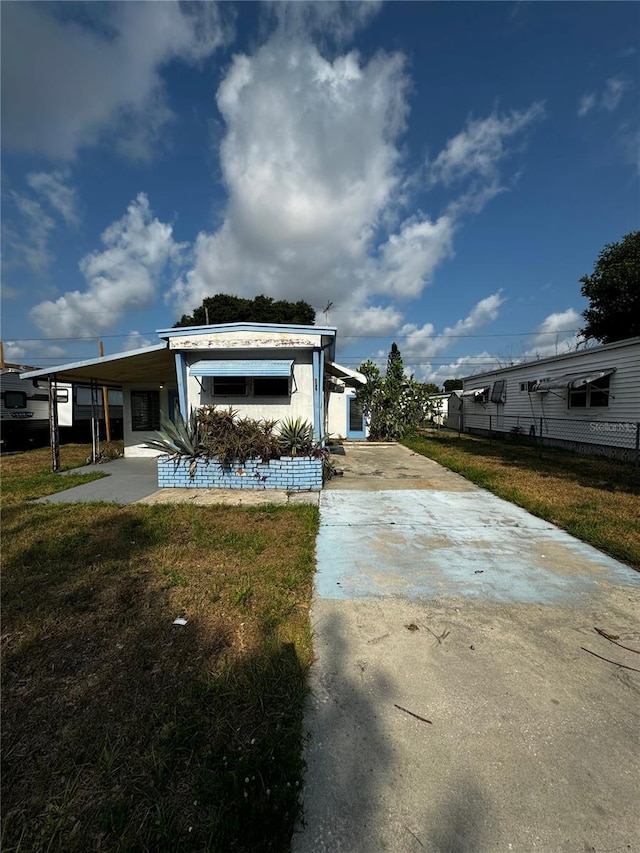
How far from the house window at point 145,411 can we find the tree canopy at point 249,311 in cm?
2083

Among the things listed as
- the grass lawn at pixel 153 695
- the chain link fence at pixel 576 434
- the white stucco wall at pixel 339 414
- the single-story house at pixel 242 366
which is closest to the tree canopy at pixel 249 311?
the white stucco wall at pixel 339 414

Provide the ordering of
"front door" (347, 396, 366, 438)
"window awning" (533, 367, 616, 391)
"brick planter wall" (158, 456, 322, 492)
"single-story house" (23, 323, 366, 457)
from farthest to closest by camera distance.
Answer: "front door" (347, 396, 366, 438)
"window awning" (533, 367, 616, 391)
"single-story house" (23, 323, 366, 457)
"brick planter wall" (158, 456, 322, 492)

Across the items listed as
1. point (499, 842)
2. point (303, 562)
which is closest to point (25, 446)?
point (303, 562)

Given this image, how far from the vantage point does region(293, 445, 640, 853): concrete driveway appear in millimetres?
1480

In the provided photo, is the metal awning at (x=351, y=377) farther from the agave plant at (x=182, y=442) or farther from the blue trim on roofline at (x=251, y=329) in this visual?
the agave plant at (x=182, y=442)

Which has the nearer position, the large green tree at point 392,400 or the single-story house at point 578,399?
the single-story house at point 578,399

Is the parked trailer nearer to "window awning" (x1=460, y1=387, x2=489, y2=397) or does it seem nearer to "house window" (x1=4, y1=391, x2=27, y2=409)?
"house window" (x1=4, y1=391, x2=27, y2=409)

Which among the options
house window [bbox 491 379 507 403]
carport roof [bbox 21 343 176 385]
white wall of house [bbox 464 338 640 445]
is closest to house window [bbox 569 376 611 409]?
white wall of house [bbox 464 338 640 445]

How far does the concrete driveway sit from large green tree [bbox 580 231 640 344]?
63.2 feet

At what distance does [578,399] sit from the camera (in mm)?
12570

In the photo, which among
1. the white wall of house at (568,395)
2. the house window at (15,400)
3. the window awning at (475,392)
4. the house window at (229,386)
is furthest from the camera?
the window awning at (475,392)

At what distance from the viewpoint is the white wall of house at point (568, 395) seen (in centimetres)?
1032

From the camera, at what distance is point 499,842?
141 centimetres

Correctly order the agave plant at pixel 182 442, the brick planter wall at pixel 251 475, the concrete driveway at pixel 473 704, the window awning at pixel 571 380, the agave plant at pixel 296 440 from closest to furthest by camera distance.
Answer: the concrete driveway at pixel 473 704 → the brick planter wall at pixel 251 475 → the agave plant at pixel 182 442 → the agave plant at pixel 296 440 → the window awning at pixel 571 380
